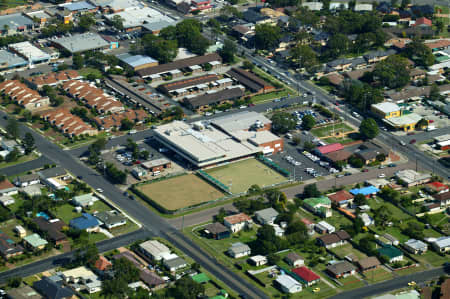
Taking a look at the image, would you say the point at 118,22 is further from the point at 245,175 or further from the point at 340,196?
the point at 340,196

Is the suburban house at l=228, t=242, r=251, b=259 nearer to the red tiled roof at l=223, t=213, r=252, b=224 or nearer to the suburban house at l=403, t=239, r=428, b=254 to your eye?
the red tiled roof at l=223, t=213, r=252, b=224

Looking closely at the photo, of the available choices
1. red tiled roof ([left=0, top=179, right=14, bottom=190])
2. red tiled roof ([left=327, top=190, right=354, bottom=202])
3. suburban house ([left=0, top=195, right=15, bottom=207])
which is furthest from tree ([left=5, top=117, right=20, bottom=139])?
red tiled roof ([left=327, top=190, right=354, bottom=202])

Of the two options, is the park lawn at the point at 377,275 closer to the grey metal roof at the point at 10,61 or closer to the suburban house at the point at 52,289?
the suburban house at the point at 52,289

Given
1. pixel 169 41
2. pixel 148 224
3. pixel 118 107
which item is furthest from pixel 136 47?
pixel 148 224

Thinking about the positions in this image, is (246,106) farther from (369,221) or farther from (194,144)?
(369,221)

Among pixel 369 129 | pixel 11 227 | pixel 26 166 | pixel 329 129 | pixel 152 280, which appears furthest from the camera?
pixel 329 129

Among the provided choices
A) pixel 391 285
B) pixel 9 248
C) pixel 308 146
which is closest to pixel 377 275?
pixel 391 285
